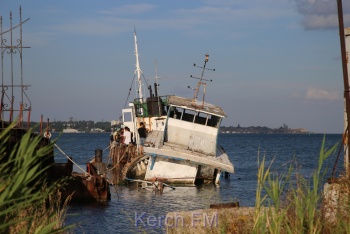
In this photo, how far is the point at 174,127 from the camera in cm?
3509

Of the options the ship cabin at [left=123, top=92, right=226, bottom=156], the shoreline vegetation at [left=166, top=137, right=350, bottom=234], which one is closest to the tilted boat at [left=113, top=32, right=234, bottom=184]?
the ship cabin at [left=123, top=92, right=226, bottom=156]

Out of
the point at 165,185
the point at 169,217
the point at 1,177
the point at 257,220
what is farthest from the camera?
the point at 165,185

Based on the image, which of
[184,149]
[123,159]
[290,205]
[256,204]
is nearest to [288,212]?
[290,205]

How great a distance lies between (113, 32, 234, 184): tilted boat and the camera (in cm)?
3303

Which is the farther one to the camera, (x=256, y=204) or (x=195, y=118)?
(x=195, y=118)

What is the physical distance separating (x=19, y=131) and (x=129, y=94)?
73.7 feet

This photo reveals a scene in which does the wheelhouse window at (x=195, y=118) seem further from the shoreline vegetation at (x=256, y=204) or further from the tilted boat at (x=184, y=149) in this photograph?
the shoreline vegetation at (x=256, y=204)

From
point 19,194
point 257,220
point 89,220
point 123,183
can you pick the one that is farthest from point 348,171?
point 123,183

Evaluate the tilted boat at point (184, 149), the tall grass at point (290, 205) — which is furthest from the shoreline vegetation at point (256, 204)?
A: the tilted boat at point (184, 149)

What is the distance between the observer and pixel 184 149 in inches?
1351

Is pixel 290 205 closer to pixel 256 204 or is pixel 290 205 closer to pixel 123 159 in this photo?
pixel 256 204

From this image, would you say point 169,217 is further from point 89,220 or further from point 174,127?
point 174,127

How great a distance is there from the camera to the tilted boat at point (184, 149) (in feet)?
108

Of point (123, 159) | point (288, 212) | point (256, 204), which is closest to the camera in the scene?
point (256, 204)
